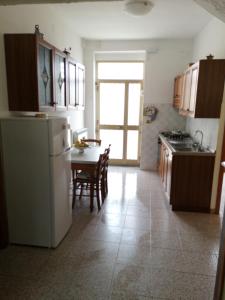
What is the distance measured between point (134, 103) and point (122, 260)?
4.07 metres

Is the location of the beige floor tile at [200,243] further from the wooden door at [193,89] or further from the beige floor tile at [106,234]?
the wooden door at [193,89]

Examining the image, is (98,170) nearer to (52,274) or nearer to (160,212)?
(160,212)

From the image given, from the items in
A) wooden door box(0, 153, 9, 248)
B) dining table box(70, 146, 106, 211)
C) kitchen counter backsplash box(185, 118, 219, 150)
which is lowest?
wooden door box(0, 153, 9, 248)

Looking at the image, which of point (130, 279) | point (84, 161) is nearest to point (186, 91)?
point (84, 161)

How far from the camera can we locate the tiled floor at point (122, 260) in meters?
1.96

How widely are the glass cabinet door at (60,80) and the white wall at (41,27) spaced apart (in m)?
0.46

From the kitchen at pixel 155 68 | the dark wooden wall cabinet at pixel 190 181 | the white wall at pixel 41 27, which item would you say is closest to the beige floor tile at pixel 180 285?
the dark wooden wall cabinet at pixel 190 181

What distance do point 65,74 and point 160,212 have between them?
247 cm

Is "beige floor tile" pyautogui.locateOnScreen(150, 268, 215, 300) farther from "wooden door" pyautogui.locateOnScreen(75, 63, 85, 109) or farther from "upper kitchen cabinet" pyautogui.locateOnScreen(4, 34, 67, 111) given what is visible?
"wooden door" pyautogui.locateOnScreen(75, 63, 85, 109)

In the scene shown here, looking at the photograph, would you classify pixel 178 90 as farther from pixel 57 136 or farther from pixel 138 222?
pixel 57 136

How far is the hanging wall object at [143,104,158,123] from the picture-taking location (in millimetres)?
5355

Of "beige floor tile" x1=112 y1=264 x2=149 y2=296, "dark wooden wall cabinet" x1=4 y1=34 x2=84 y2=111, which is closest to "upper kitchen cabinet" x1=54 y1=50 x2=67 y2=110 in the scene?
"dark wooden wall cabinet" x1=4 y1=34 x2=84 y2=111

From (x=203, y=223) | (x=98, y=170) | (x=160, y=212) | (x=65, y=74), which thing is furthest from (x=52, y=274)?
(x=65, y=74)

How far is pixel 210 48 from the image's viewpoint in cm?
371
